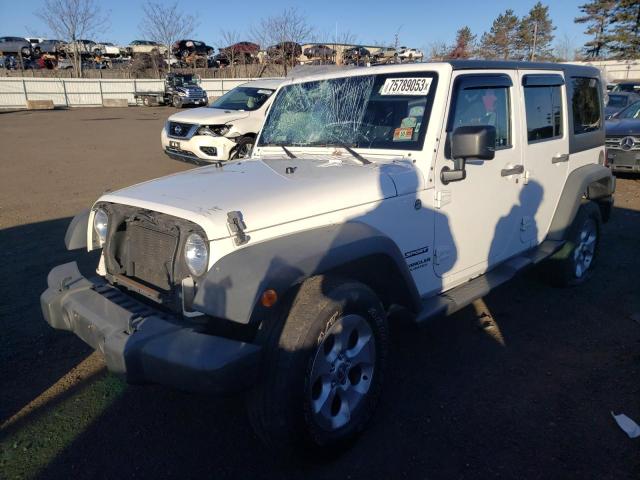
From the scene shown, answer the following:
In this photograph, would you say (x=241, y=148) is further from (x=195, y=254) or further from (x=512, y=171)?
(x=195, y=254)

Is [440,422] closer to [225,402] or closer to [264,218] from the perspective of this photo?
[225,402]

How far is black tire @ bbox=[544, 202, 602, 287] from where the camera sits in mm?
4715

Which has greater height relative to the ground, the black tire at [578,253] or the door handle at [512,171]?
the door handle at [512,171]

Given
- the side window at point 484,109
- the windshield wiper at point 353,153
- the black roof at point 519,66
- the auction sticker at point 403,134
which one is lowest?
the windshield wiper at point 353,153

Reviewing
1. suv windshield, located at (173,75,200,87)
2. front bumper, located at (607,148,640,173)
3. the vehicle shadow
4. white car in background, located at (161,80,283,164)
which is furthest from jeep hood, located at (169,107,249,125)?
suv windshield, located at (173,75,200,87)

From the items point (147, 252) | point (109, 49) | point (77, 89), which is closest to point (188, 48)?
point (109, 49)

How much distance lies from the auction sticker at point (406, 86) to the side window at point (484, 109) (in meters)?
0.23

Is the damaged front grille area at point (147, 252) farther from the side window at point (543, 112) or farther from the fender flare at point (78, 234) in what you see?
the side window at point (543, 112)

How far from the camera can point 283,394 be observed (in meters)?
2.31

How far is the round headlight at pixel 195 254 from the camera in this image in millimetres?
2447

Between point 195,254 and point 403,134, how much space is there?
164 cm

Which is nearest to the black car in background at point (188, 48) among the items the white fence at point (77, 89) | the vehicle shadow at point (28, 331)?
the white fence at point (77, 89)

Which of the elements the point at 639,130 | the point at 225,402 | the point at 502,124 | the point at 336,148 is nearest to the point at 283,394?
the point at 225,402

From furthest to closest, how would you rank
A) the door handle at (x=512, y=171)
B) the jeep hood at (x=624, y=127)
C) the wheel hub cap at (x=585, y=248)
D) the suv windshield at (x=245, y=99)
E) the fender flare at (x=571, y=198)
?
the suv windshield at (x=245, y=99), the jeep hood at (x=624, y=127), the wheel hub cap at (x=585, y=248), the fender flare at (x=571, y=198), the door handle at (x=512, y=171)
